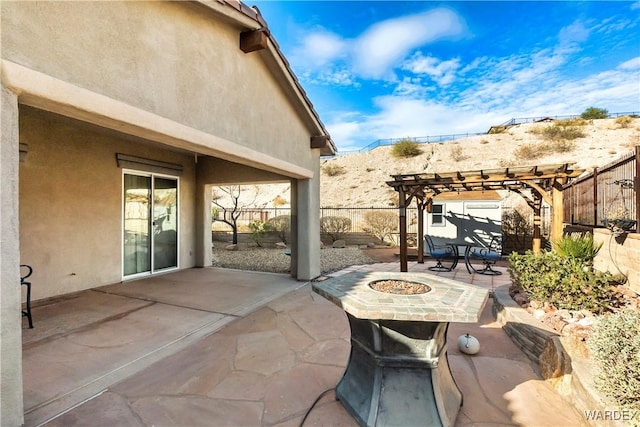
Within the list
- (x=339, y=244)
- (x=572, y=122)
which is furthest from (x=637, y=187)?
(x=572, y=122)

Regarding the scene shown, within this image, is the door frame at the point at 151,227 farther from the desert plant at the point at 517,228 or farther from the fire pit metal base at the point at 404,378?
the desert plant at the point at 517,228

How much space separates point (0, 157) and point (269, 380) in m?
2.84

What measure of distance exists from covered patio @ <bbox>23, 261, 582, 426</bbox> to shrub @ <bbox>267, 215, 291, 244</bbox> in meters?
9.81

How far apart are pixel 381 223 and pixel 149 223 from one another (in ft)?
38.3

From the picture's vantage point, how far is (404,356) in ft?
7.33

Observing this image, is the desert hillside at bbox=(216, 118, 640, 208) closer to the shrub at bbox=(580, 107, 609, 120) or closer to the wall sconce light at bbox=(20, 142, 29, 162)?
the shrub at bbox=(580, 107, 609, 120)

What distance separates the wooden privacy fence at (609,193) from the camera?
455cm

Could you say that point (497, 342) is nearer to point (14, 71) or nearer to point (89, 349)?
point (89, 349)

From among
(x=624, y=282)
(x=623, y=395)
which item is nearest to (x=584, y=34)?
(x=624, y=282)

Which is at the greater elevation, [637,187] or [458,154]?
[458,154]

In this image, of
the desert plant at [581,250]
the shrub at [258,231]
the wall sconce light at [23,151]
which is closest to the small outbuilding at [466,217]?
the desert plant at [581,250]

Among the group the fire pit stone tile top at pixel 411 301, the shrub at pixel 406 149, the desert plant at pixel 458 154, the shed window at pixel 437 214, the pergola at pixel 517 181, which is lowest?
the fire pit stone tile top at pixel 411 301

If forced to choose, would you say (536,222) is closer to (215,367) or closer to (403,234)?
(403,234)

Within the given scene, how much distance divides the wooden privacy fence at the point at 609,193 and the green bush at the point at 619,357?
3270 millimetres
